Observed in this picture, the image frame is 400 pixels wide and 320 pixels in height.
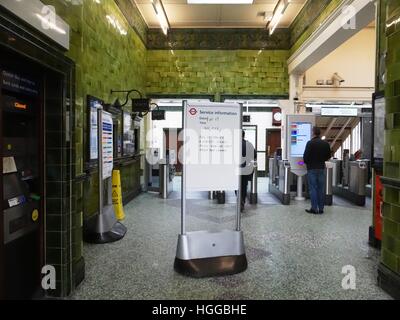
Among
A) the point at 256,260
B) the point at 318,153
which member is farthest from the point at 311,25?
the point at 256,260

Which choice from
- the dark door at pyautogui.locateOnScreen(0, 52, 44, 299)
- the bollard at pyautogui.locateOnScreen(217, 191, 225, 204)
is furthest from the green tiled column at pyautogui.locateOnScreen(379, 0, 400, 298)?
the bollard at pyautogui.locateOnScreen(217, 191, 225, 204)

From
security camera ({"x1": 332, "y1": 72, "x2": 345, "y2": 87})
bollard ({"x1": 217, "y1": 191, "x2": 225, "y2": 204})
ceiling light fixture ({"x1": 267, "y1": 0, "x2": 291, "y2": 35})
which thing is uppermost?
ceiling light fixture ({"x1": 267, "y1": 0, "x2": 291, "y2": 35})

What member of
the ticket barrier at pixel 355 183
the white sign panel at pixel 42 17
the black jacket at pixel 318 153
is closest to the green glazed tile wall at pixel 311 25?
the black jacket at pixel 318 153

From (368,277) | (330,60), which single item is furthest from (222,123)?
(330,60)

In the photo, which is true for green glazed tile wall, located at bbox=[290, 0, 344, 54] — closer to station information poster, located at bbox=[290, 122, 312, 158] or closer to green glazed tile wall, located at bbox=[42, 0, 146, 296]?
station information poster, located at bbox=[290, 122, 312, 158]

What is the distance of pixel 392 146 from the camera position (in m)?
2.90

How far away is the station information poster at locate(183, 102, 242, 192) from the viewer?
3.15 meters

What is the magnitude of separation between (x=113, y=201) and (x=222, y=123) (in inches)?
110

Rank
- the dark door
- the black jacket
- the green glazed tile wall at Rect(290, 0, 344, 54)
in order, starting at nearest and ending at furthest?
the dark door → the green glazed tile wall at Rect(290, 0, 344, 54) → the black jacket

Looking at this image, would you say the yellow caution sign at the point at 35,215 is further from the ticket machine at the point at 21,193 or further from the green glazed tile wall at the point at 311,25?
the green glazed tile wall at the point at 311,25

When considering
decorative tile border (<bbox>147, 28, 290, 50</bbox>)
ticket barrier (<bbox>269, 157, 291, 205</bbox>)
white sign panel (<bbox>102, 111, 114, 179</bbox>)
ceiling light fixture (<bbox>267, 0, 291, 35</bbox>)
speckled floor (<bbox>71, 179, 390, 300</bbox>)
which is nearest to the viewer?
speckled floor (<bbox>71, 179, 390, 300</bbox>)

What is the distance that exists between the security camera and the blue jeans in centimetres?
413
